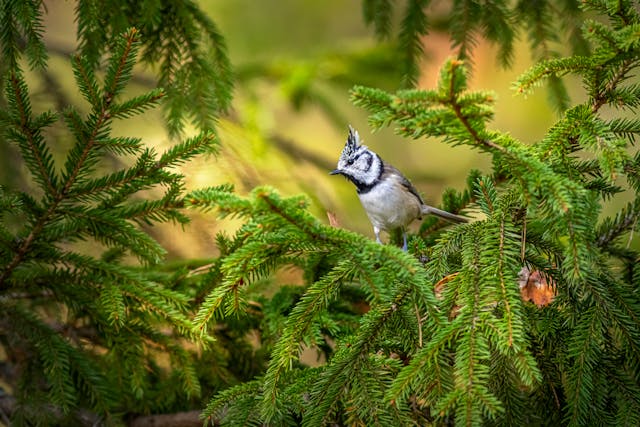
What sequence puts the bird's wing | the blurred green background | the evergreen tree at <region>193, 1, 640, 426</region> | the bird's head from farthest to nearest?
the blurred green background → the bird's wing → the bird's head → the evergreen tree at <region>193, 1, 640, 426</region>

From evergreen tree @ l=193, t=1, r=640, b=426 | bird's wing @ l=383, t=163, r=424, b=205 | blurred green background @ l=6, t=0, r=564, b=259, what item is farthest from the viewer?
blurred green background @ l=6, t=0, r=564, b=259

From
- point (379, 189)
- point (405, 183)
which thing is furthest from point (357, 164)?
point (405, 183)

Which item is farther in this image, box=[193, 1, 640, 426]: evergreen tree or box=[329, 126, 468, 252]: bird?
box=[329, 126, 468, 252]: bird

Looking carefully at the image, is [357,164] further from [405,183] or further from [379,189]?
[405,183]

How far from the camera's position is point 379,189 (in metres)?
3.09

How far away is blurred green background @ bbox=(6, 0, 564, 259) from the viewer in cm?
335

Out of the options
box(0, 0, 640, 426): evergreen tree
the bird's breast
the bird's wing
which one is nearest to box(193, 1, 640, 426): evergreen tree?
box(0, 0, 640, 426): evergreen tree

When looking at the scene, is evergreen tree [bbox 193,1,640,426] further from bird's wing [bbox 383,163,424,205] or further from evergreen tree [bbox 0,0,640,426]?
bird's wing [bbox 383,163,424,205]

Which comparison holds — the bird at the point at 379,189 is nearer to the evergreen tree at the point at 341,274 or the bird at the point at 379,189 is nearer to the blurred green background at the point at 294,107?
the blurred green background at the point at 294,107

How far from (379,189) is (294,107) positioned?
62.6 inches

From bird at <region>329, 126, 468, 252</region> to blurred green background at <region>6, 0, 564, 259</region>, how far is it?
0.55ft

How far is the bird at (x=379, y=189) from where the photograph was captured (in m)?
3.04

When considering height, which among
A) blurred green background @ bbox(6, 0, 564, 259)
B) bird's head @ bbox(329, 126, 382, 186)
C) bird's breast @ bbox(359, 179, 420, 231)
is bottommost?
bird's breast @ bbox(359, 179, 420, 231)

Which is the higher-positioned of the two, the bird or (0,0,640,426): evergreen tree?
the bird
